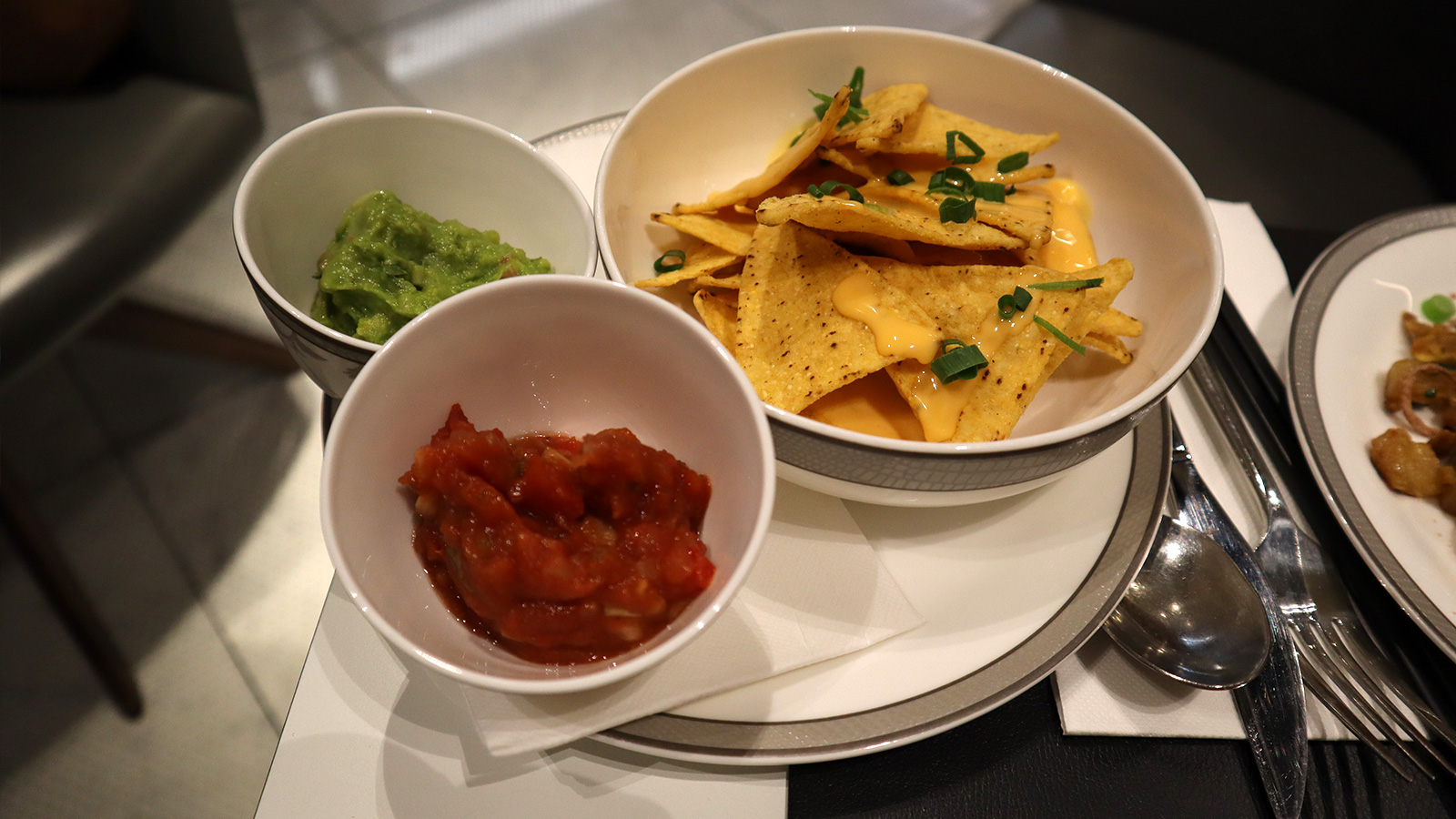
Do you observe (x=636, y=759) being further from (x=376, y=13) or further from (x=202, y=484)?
(x=376, y=13)

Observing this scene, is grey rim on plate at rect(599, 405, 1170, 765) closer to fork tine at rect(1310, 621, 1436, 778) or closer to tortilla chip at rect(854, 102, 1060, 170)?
fork tine at rect(1310, 621, 1436, 778)

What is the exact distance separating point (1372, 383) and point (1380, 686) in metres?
0.65

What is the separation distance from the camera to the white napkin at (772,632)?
0.91 m

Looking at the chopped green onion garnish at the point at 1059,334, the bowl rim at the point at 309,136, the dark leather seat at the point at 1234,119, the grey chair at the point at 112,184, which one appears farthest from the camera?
the dark leather seat at the point at 1234,119

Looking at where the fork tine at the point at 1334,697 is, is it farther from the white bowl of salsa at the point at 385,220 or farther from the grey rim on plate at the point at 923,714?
the white bowl of salsa at the point at 385,220

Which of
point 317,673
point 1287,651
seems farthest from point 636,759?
point 1287,651

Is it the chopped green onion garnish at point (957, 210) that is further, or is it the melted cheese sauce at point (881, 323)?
the chopped green onion garnish at point (957, 210)

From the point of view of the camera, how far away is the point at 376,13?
2.71 meters

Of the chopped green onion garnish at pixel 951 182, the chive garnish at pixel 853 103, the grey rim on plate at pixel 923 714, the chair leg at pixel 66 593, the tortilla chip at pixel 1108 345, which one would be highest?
the chive garnish at pixel 853 103

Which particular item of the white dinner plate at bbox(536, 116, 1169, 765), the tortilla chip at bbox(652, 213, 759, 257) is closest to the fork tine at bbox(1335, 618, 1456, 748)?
the white dinner plate at bbox(536, 116, 1169, 765)

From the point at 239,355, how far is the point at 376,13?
1.32 metres

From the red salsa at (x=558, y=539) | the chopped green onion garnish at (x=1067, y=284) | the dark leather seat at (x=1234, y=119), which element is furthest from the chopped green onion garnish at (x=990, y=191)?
the dark leather seat at (x=1234, y=119)

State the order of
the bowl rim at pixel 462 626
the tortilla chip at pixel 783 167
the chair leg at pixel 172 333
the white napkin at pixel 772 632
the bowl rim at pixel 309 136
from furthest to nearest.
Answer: the chair leg at pixel 172 333
the tortilla chip at pixel 783 167
the bowl rim at pixel 309 136
the white napkin at pixel 772 632
the bowl rim at pixel 462 626

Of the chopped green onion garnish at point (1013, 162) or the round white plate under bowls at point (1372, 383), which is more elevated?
the chopped green onion garnish at point (1013, 162)
